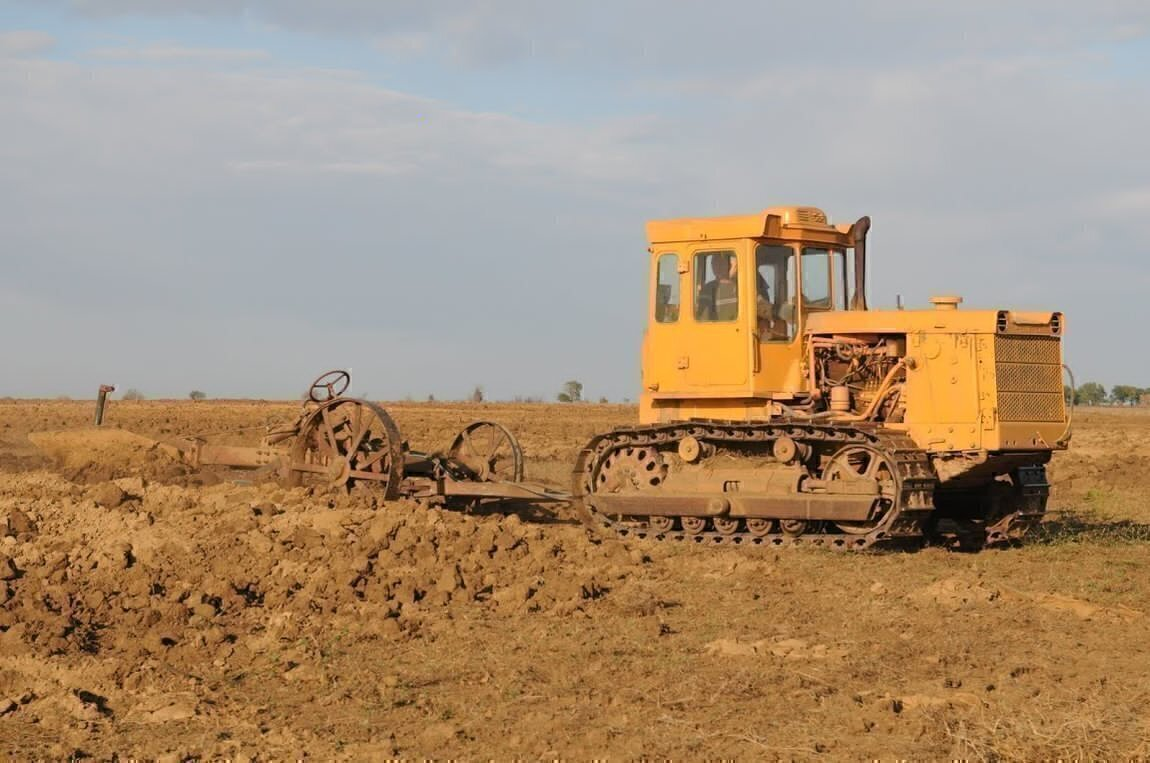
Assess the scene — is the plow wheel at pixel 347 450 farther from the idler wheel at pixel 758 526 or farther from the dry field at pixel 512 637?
the idler wheel at pixel 758 526

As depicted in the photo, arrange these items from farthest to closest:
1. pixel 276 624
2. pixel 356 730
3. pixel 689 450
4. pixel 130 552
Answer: pixel 689 450 < pixel 130 552 < pixel 276 624 < pixel 356 730

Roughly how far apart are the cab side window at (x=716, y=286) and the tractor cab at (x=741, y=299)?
0.01 metres

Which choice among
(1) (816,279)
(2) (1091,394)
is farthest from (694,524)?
(2) (1091,394)

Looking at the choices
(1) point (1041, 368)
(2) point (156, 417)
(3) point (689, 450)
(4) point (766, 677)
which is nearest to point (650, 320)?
(3) point (689, 450)

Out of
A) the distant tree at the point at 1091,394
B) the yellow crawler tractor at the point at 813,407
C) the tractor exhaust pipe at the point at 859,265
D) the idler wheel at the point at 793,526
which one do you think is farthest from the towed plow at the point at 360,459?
the distant tree at the point at 1091,394

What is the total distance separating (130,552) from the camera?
12453mm

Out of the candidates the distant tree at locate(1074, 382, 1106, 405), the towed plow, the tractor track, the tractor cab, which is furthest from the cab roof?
the distant tree at locate(1074, 382, 1106, 405)

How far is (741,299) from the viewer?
15.1 metres

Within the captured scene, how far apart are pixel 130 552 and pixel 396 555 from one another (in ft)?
7.67

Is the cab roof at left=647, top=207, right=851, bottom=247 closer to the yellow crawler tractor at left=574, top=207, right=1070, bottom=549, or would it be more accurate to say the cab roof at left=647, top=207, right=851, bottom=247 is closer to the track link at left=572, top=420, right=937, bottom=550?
the yellow crawler tractor at left=574, top=207, right=1070, bottom=549

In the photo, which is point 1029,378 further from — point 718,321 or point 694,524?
point 694,524

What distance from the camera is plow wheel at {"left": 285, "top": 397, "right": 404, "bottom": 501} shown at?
15.4 metres

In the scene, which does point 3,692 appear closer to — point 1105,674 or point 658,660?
point 658,660

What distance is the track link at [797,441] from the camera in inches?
540
